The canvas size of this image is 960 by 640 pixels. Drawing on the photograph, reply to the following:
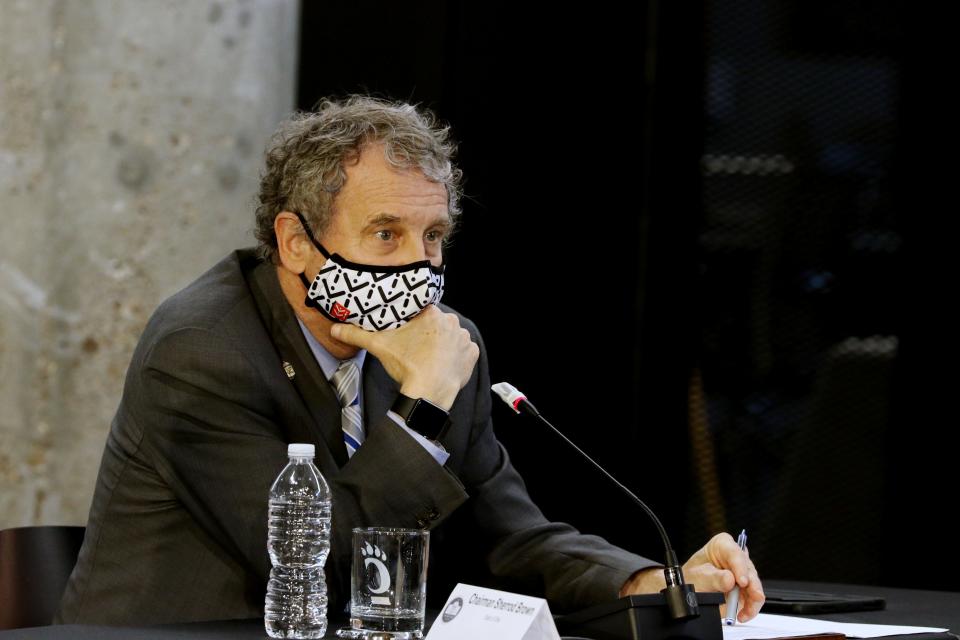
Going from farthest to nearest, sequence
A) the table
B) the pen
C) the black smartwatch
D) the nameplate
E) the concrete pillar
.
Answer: the concrete pillar, the black smartwatch, the pen, the table, the nameplate

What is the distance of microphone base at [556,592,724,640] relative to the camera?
5.60 feet

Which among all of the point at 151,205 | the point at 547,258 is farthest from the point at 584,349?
the point at 151,205

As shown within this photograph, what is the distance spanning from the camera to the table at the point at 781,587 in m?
1.69

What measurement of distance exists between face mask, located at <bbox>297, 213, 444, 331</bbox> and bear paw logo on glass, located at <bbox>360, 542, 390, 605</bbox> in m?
0.64

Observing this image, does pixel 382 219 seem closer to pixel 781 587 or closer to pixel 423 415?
pixel 423 415

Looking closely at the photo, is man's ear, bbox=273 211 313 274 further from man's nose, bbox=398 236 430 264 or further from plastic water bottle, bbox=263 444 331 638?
plastic water bottle, bbox=263 444 331 638

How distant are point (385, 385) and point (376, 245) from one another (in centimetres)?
26

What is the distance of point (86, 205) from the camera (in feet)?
12.1

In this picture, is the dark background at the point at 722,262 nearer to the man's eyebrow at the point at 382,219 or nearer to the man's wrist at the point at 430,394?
the man's eyebrow at the point at 382,219

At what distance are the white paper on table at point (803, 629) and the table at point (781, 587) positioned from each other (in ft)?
0.20

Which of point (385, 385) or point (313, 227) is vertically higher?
point (313, 227)

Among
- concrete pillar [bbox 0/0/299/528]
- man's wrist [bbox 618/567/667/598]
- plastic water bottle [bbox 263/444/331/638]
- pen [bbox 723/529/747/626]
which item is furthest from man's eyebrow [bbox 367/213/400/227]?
concrete pillar [bbox 0/0/299/528]

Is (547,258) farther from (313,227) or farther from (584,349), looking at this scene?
(313,227)

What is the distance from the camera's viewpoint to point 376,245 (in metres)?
2.36
